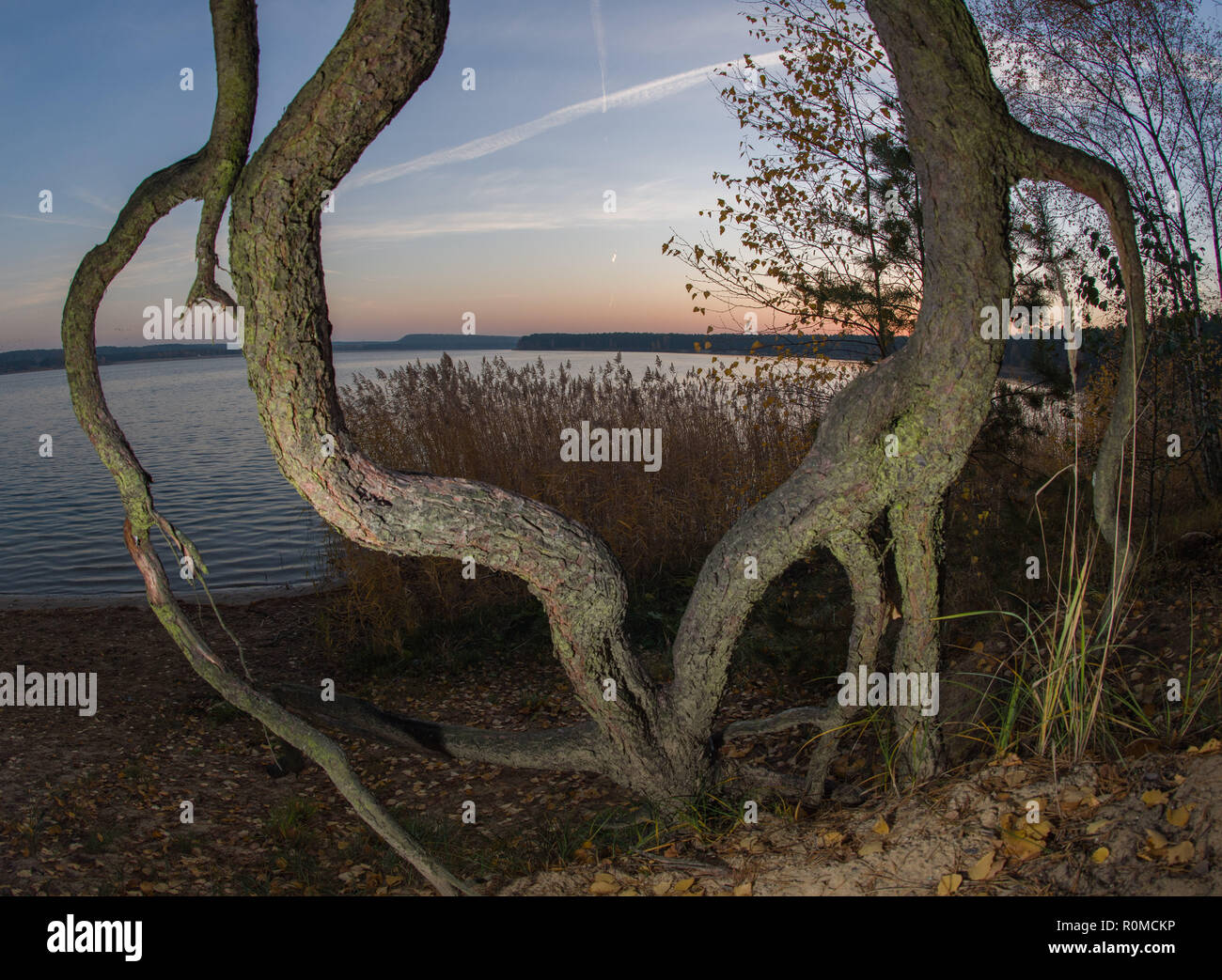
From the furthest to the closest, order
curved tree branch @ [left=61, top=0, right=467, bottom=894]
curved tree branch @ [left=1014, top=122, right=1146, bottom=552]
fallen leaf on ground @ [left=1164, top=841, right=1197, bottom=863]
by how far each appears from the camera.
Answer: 1. curved tree branch @ [left=1014, top=122, right=1146, bottom=552]
2. curved tree branch @ [left=61, top=0, right=467, bottom=894]
3. fallen leaf on ground @ [left=1164, top=841, right=1197, bottom=863]

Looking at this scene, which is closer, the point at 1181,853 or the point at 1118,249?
the point at 1181,853

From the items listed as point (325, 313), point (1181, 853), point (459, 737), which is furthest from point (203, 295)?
point (1181, 853)

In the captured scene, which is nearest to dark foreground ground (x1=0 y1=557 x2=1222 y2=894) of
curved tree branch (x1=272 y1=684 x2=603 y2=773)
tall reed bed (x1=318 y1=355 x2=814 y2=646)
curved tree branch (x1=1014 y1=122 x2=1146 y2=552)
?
curved tree branch (x1=272 y1=684 x2=603 y2=773)

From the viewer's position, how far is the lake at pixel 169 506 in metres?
8.90

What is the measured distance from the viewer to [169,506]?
1134 centimetres

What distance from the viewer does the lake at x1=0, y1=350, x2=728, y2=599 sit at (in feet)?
29.2

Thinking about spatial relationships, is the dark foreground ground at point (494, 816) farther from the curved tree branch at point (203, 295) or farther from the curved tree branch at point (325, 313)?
the curved tree branch at point (325, 313)

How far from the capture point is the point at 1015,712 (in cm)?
326

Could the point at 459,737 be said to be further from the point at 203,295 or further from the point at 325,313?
the point at 203,295

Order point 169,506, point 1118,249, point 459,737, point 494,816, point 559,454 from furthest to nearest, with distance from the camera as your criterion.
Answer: point 169,506
point 559,454
point 494,816
point 459,737
point 1118,249

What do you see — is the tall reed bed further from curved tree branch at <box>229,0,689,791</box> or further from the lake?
curved tree branch at <box>229,0,689,791</box>

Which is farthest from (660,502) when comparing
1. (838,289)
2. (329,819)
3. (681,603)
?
(329,819)

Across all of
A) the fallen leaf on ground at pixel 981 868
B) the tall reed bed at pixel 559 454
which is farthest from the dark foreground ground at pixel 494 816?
the tall reed bed at pixel 559 454

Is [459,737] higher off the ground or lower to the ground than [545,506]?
lower
